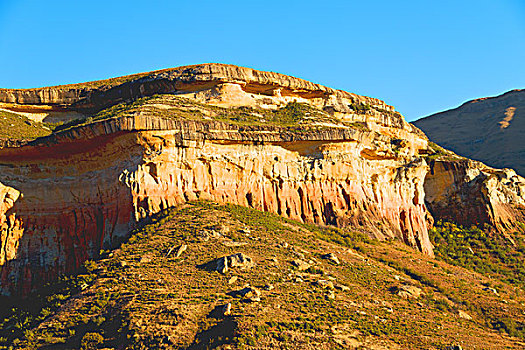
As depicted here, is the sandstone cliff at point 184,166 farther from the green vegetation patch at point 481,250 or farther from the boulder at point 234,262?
the boulder at point 234,262

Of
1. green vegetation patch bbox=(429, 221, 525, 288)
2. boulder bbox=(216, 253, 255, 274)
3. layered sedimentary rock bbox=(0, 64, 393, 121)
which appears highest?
layered sedimentary rock bbox=(0, 64, 393, 121)

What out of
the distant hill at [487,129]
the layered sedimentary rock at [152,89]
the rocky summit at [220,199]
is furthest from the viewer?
the distant hill at [487,129]

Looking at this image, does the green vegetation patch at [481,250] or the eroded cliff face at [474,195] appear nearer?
the green vegetation patch at [481,250]

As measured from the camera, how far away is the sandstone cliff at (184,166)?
39.8m

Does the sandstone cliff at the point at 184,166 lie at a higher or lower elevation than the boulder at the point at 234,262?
higher

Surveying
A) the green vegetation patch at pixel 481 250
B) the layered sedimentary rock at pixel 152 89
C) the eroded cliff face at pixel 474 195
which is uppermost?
the layered sedimentary rock at pixel 152 89

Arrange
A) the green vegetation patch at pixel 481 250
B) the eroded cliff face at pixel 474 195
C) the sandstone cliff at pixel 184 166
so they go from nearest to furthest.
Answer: the sandstone cliff at pixel 184 166 → the green vegetation patch at pixel 481 250 → the eroded cliff face at pixel 474 195

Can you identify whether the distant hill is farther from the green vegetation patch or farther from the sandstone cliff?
the sandstone cliff

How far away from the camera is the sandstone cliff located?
39.8 m

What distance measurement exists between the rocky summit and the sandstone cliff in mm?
116

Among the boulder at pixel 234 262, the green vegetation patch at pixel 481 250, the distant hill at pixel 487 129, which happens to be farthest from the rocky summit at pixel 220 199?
the distant hill at pixel 487 129

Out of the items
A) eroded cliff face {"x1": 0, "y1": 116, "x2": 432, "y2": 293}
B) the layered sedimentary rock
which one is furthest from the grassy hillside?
the layered sedimentary rock

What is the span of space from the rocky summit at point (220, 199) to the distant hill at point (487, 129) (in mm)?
53457

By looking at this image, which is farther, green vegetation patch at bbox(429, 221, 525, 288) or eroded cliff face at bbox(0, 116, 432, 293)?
green vegetation patch at bbox(429, 221, 525, 288)
